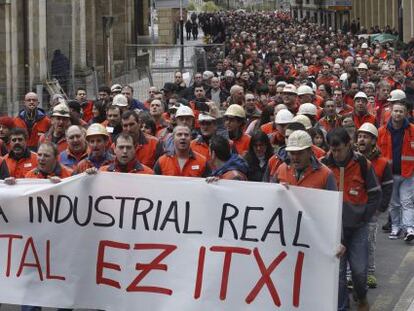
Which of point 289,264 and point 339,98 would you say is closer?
point 289,264

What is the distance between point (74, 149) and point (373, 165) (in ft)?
8.47

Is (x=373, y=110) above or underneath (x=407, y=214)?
above

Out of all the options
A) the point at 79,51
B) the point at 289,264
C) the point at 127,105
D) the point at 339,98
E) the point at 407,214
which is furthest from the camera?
the point at 79,51

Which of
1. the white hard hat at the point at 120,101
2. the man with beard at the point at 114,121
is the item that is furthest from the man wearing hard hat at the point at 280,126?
the white hard hat at the point at 120,101

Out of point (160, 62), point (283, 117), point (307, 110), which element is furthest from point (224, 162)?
point (160, 62)

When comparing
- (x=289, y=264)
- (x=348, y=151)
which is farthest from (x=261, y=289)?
(x=348, y=151)

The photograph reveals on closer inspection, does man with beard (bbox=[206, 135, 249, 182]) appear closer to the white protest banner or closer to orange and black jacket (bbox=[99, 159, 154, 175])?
orange and black jacket (bbox=[99, 159, 154, 175])

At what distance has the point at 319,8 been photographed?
8888cm

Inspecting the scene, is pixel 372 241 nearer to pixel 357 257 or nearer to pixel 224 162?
pixel 357 257

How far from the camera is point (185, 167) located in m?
9.49

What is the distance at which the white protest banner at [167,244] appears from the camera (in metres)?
7.98

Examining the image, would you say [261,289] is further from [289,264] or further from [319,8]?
[319,8]

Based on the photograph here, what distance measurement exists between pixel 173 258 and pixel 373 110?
8420mm

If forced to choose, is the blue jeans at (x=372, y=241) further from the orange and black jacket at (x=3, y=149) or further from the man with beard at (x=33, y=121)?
the man with beard at (x=33, y=121)
